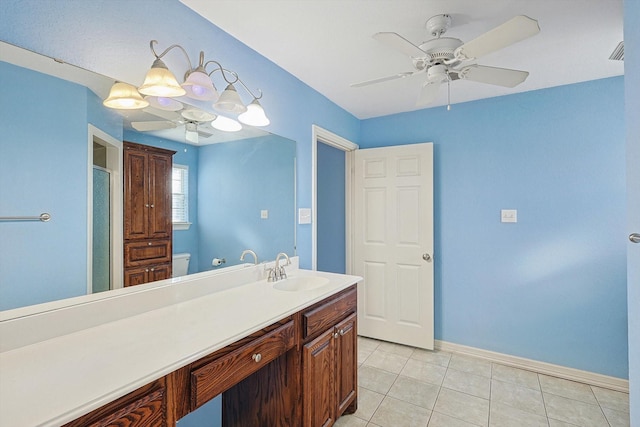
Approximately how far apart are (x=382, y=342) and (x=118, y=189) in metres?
2.71

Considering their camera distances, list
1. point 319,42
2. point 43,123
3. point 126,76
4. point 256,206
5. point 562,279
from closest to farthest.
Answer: point 43,123 < point 126,76 < point 319,42 < point 256,206 < point 562,279

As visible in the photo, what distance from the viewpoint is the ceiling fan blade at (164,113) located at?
141 centimetres

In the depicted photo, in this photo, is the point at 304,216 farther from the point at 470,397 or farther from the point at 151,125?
the point at 470,397

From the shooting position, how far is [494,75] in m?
1.67

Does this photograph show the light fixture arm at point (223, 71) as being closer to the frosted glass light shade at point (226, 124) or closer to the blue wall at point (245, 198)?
the frosted glass light shade at point (226, 124)

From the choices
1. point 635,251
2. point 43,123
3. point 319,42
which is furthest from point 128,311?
point 635,251

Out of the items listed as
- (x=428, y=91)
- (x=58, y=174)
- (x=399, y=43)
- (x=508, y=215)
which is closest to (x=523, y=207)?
(x=508, y=215)

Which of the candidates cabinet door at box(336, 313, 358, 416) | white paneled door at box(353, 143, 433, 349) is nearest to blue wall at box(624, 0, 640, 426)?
cabinet door at box(336, 313, 358, 416)

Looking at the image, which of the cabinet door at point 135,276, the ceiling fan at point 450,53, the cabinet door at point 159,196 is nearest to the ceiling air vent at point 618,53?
the ceiling fan at point 450,53

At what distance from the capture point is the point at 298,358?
4.84ft

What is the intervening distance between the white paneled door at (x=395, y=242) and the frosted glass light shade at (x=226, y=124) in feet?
5.38

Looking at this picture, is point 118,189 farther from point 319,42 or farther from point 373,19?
point 373,19

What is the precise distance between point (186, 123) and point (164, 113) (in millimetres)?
130

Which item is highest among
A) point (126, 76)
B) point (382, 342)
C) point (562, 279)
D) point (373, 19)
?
point (373, 19)
